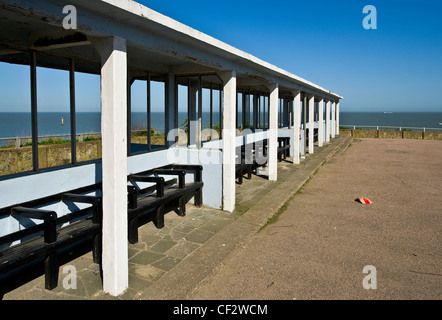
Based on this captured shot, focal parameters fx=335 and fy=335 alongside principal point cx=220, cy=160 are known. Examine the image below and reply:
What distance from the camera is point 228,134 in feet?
19.3

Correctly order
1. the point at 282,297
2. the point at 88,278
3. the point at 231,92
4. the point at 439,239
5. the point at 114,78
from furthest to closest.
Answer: the point at 231,92 → the point at 439,239 → the point at 88,278 → the point at 282,297 → the point at 114,78

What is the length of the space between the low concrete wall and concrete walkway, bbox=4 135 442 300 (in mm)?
18825

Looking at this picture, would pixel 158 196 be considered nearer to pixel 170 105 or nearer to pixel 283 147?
pixel 170 105

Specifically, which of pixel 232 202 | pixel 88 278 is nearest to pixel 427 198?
pixel 232 202

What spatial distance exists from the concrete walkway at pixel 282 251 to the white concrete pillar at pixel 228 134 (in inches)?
13.6

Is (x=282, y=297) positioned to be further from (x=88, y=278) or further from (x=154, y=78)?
(x=154, y=78)

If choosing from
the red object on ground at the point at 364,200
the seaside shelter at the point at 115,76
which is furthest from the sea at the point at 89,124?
the red object on ground at the point at 364,200

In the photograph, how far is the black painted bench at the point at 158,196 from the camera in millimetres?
4508

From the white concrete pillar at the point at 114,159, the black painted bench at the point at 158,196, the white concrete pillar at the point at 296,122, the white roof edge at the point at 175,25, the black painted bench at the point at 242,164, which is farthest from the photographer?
the white concrete pillar at the point at 296,122

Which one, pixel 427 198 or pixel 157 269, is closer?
pixel 157 269

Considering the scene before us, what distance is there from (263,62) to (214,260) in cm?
423

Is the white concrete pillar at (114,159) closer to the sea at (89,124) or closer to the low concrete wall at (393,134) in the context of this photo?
the sea at (89,124)

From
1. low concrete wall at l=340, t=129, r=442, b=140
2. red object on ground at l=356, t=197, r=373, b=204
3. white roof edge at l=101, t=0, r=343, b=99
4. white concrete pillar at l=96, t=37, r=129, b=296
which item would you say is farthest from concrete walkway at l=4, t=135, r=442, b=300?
low concrete wall at l=340, t=129, r=442, b=140
